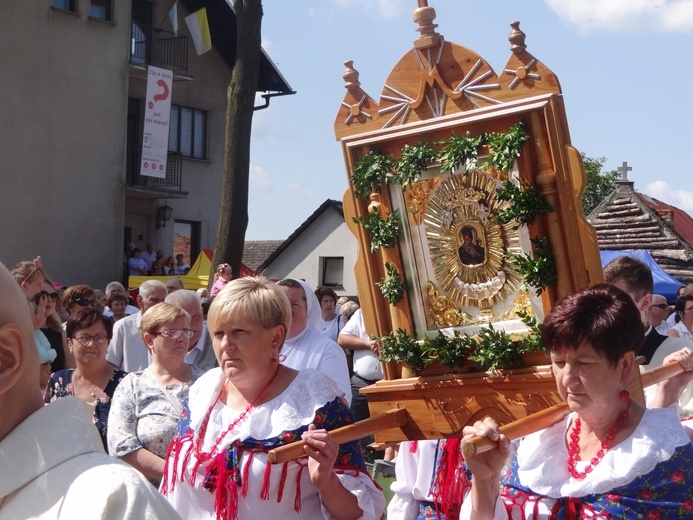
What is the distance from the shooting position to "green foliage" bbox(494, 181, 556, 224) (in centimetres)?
376

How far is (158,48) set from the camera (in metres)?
25.4

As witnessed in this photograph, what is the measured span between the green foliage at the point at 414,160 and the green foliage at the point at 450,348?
67 centimetres

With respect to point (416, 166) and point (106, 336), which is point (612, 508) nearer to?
point (416, 166)

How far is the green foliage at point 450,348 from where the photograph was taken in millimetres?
4004

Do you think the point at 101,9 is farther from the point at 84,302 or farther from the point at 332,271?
the point at 84,302

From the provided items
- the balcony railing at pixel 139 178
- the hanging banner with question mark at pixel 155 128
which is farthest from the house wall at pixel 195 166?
the hanging banner with question mark at pixel 155 128

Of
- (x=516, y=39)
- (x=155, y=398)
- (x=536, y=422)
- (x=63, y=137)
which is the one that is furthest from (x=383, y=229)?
(x=63, y=137)

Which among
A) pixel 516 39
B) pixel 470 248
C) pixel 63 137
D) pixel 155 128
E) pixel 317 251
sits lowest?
pixel 470 248

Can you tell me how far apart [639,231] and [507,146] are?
1874 cm

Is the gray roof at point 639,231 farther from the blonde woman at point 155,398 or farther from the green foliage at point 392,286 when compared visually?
the green foliage at point 392,286

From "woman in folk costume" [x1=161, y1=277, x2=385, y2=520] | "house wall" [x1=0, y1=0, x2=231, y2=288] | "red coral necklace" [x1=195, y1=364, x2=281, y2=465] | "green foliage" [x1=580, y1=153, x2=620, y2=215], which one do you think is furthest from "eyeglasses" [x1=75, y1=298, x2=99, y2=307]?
"green foliage" [x1=580, y1=153, x2=620, y2=215]

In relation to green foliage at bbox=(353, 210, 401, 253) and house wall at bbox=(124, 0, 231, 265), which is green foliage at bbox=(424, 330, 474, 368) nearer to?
green foliage at bbox=(353, 210, 401, 253)

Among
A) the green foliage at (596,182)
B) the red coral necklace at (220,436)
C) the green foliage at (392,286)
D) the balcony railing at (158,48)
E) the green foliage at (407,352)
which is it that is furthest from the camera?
the green foliage at (596,182)

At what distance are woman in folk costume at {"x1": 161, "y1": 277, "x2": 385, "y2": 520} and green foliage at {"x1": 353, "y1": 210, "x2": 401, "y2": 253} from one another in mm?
516
